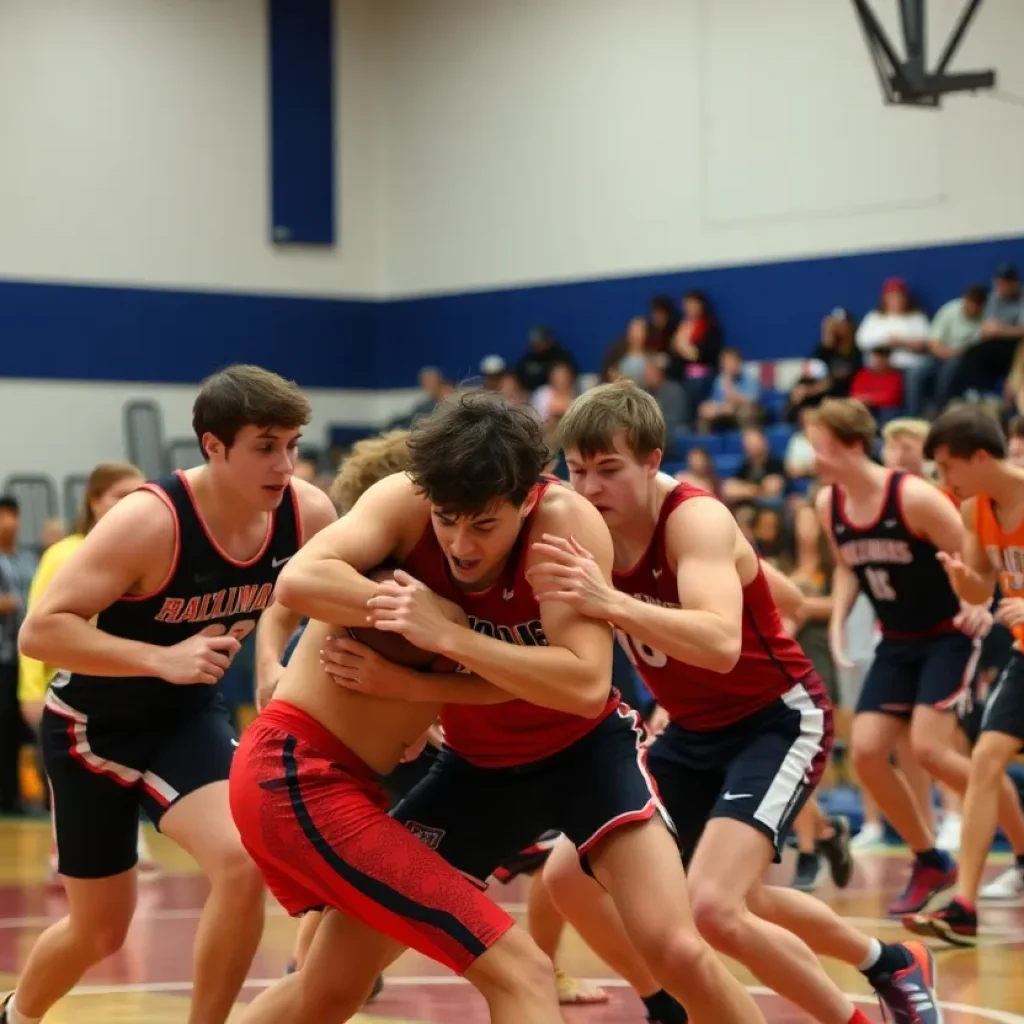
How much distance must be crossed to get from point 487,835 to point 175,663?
0.92m

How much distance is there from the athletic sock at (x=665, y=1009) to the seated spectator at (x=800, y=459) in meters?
10.9

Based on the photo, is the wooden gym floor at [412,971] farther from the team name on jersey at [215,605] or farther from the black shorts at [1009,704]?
the team name on jersey at [215,605]

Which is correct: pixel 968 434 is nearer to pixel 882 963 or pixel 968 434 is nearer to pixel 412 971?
pixel 882 963

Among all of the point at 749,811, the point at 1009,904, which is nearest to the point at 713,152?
the point at 1009,904

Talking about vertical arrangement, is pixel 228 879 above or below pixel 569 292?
below

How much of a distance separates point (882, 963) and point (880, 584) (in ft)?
10.8

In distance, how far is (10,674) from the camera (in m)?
14.0

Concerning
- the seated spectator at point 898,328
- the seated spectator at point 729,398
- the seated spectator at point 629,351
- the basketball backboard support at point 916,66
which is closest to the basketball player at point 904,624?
the basketball backboard support at point 916,66

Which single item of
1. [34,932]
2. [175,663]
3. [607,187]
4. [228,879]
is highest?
[607,187]

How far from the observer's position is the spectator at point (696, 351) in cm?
1883

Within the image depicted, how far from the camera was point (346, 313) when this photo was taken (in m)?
23.4

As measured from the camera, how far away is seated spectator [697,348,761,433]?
18156 millimetres

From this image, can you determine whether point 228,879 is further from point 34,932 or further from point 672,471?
point 672,471

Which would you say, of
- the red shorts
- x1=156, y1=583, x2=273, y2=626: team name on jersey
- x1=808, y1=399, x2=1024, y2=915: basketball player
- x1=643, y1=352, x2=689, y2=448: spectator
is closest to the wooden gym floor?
x1=808, y1=399, x2=1024, y2=915: basketball player
